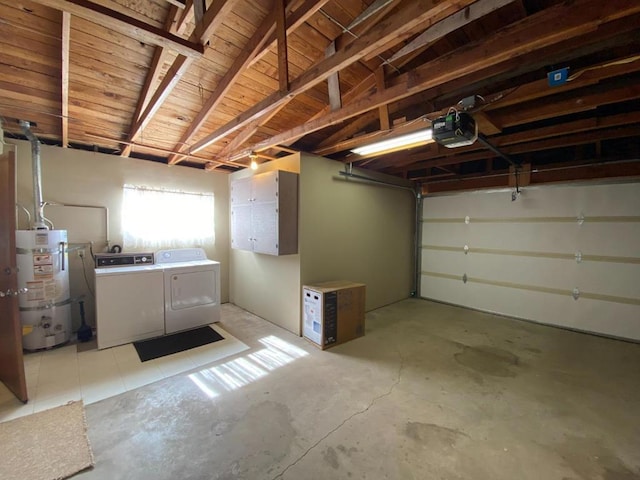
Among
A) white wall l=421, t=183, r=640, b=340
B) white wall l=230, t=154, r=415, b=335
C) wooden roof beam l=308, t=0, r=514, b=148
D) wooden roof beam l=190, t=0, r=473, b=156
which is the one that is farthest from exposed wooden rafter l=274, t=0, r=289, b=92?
white wall l=421, t=183, r=640, b=340

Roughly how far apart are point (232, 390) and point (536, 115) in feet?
13.2

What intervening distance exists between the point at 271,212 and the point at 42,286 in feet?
9.35

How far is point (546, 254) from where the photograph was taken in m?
4.41

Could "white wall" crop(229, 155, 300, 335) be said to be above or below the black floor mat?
above

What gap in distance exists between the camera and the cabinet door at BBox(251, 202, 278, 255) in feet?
11.9

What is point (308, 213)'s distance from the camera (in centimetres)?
385

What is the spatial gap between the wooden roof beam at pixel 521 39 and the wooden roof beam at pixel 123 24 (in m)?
1.53

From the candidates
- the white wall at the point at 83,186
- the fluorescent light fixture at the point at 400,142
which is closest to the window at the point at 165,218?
the white wall at the point at 83,186

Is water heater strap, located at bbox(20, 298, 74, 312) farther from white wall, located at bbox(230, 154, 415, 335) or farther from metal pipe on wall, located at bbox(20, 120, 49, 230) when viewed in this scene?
white wall, located at bbox(230, 154, 415, 335)

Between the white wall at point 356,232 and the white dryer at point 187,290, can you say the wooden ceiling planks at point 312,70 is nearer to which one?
the white wall at point 356,232

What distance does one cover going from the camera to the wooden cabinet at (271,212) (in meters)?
3.59

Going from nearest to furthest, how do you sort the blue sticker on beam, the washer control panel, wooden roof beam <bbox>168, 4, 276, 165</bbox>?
the blue sticker on beam
wooden roof beam <bbox>168, 4, 276, 165</bbox>
the washer control panel

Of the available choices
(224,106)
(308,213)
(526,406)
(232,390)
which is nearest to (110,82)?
(224,106)

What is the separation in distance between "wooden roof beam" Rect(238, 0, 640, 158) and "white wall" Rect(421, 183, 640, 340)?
3.23m
